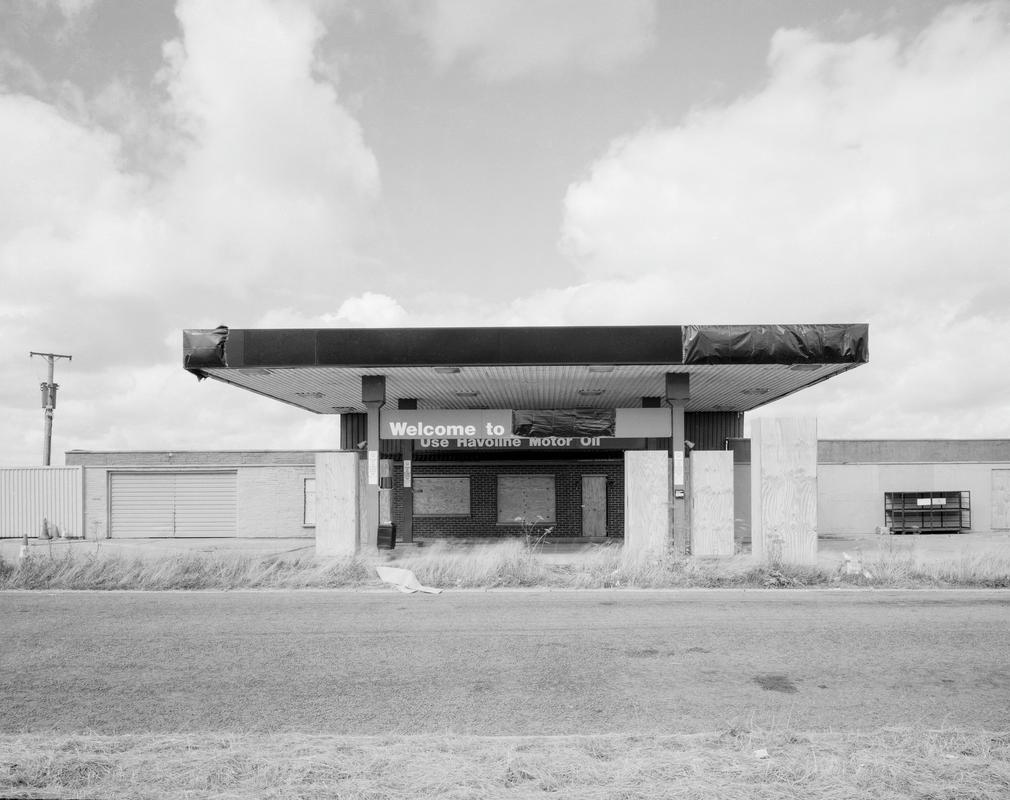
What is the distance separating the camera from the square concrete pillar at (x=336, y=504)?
685 inches

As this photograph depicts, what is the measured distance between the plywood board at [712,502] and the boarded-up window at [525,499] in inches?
400

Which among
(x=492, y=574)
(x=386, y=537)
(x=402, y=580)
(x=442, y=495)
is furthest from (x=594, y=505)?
(x=402, y=580)

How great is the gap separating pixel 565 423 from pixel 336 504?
19.3ft

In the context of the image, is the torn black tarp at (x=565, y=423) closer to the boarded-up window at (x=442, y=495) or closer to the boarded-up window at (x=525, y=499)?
the boarded-up window at (x=525, y=499)

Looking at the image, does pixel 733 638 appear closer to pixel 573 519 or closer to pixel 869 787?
pixel 869 787

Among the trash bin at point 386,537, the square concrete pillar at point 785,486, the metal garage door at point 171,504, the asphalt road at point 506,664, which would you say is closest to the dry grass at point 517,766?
the asphalt road at point 506,664

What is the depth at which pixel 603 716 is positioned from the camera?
580 centimetres

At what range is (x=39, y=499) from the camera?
93.8ft

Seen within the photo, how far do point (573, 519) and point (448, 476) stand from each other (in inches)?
180

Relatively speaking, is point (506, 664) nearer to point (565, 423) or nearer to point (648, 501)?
point (648, 501)

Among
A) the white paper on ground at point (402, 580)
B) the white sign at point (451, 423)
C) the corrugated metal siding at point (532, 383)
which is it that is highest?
the corrugated metal siding at point (532, 383)

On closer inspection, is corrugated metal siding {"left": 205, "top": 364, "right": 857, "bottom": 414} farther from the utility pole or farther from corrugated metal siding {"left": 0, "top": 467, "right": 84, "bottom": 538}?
the utility pole

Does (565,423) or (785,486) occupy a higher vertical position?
(565,423)

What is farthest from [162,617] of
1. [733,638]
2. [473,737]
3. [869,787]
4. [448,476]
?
[448,476]
